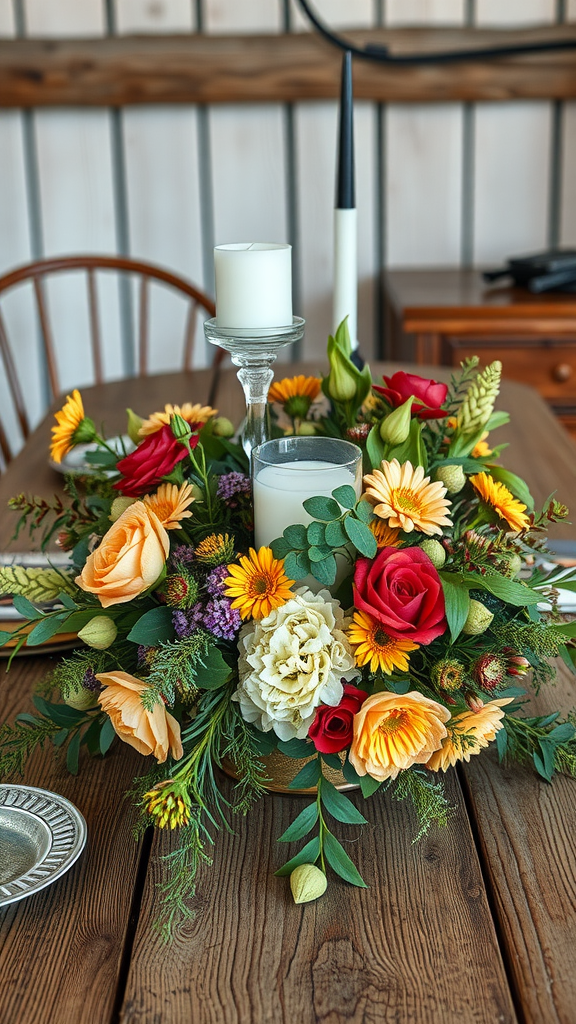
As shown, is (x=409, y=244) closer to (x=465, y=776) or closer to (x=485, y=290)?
(x=485, y=290)

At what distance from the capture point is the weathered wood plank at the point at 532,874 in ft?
1.82

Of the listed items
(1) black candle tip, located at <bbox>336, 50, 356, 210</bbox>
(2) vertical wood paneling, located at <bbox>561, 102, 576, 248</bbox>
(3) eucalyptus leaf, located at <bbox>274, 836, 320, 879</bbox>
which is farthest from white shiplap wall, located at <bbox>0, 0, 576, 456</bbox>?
(3) eucalyptus leaf, located at <bbox>274, 836, 320, 879</bbox>

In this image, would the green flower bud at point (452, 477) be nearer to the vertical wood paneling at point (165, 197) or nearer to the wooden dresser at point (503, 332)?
the wooden dresser at point (503, 332)

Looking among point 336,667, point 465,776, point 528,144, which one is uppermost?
point 528,144

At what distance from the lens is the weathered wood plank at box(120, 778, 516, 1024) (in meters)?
0.55

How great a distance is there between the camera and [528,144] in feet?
8.11

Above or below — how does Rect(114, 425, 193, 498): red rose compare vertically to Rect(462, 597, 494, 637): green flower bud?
above

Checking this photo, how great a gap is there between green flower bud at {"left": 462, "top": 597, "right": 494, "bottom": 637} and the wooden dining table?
14cm

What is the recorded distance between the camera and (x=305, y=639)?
63cm

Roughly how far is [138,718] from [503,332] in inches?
64.8

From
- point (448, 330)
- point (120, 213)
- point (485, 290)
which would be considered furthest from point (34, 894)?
point (120, 213)

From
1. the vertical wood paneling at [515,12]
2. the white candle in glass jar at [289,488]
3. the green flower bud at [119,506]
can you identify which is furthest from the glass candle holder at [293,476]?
the vertical wood paneling at [515,12]

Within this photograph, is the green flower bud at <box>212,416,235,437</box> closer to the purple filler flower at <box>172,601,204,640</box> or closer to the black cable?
the purple filler flower at <box>172,601,204,640</box>

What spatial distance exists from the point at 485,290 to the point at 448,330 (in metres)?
0.20
